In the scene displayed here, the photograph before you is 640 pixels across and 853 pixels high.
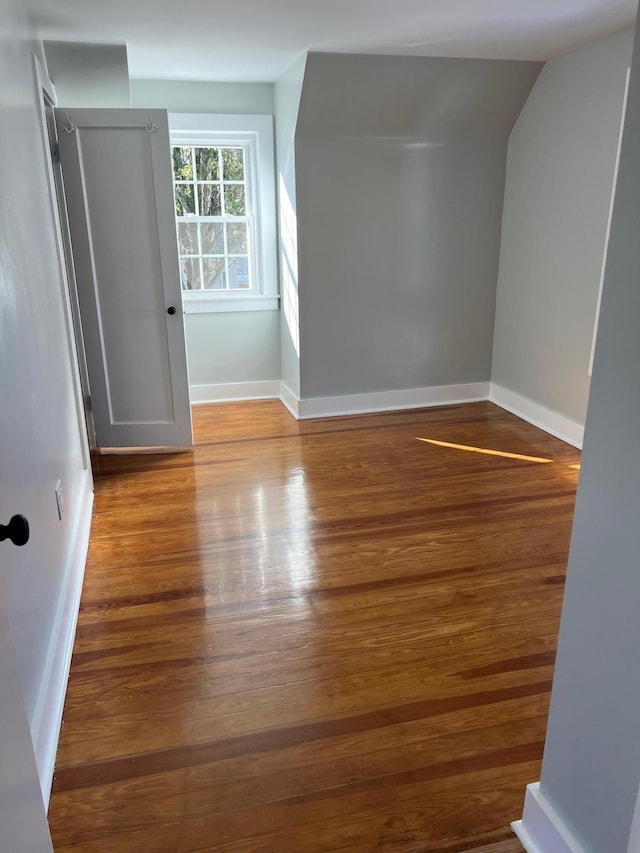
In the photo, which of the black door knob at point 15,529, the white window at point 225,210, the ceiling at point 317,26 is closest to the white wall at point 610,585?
the black door knob at point 15,529

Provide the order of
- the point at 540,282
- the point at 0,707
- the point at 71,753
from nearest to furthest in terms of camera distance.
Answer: the point at 0,707
the point at 71,753
the point at 540,282

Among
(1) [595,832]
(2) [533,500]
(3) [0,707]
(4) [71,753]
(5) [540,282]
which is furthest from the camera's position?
(5) [540,282]

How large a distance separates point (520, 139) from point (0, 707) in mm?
4614

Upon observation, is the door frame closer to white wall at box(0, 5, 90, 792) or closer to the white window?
white wall at box(0, 5, 90, 792)

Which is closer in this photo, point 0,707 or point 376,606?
point 0,707

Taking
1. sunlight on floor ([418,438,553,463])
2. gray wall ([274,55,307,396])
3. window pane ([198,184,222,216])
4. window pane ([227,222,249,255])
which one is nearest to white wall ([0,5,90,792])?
gray wall ([274,55,307,396])

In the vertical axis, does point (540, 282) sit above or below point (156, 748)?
above

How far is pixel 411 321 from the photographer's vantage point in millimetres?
4711

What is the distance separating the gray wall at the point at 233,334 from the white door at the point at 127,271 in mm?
1048

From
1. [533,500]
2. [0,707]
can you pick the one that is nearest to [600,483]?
[0,707]

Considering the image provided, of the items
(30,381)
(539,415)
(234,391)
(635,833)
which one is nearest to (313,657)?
(635,833)

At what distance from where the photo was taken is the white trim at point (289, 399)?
467 centimetres

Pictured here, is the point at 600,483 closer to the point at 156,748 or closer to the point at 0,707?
the point at 0,707

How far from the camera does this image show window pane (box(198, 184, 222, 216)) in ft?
15.3
